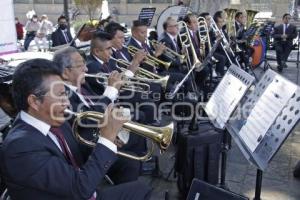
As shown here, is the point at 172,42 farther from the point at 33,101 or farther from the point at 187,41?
the point at 33,101

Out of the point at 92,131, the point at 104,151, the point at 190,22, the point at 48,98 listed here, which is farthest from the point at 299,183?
the point at 190,22

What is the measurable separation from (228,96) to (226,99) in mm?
35

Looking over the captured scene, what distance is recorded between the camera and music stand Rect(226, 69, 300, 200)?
8.72 ft

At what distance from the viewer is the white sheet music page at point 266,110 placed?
2685 millimetres

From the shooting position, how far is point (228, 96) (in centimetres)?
338

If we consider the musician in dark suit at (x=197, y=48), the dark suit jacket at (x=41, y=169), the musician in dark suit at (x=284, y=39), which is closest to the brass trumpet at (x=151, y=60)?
the musician in dark suit at (x=197, y=48)

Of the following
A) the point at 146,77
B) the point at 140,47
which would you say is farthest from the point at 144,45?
the point at 146,77

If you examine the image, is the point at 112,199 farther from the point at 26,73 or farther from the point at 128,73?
the point at 128,73

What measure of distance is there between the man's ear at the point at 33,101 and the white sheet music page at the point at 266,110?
164cm

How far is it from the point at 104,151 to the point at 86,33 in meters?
7.56

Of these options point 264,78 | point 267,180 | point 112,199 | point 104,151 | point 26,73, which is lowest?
point 267,180

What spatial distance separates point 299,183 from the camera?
3924 mm

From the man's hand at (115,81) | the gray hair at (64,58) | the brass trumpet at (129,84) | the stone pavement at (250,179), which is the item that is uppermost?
the gray hair at (64,58)

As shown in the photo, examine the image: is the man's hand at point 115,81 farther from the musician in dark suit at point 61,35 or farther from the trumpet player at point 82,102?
the musician in dark suit at point 61,35
